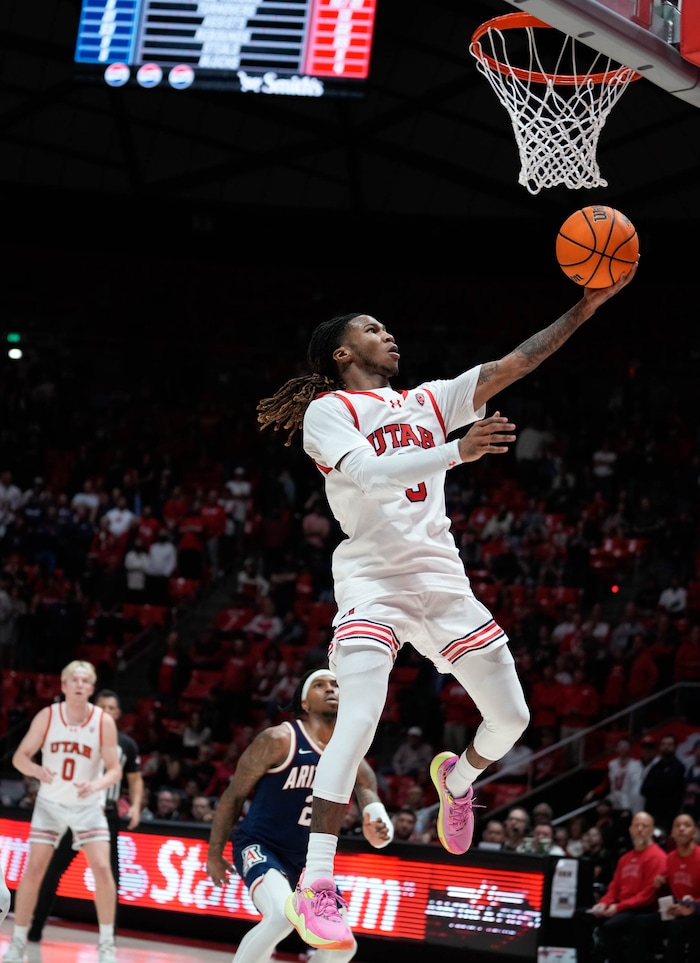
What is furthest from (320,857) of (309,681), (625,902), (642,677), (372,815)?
(642,677)

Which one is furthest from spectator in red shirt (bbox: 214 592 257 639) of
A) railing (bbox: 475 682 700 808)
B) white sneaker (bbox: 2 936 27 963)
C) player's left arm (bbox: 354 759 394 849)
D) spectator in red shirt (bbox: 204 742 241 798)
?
player's left arm (bbox: 354 759 394 849)

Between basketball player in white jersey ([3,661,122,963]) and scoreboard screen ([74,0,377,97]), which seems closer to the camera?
basketball player in white jersey ([3,661,122,963])

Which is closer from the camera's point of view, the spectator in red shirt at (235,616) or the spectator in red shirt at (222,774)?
the spectator in red shirt at (222,774)

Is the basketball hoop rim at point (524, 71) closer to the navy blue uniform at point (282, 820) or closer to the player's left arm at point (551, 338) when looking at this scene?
the player's left arm at point (551, 338)

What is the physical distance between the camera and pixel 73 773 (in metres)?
10.2

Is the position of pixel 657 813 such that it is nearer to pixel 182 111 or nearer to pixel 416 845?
pixel 416 845

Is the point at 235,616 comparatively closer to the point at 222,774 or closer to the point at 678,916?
the point at 222,774

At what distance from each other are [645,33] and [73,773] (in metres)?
6.85

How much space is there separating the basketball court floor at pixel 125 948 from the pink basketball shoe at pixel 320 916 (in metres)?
5.40

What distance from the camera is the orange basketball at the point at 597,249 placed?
17.5 ft

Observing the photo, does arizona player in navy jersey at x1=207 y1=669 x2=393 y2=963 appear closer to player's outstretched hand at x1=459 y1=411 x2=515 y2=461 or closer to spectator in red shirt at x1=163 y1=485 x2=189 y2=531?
player's outstretched hand at x1=459 y1=411 x2=515 y2=461

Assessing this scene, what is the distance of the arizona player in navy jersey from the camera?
7.14 m

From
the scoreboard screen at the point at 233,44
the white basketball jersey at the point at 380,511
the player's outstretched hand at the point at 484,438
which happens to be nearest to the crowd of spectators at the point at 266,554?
the scoreboard screen at the point at 233,44

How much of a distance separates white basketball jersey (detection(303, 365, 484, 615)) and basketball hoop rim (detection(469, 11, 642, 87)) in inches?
84.4
